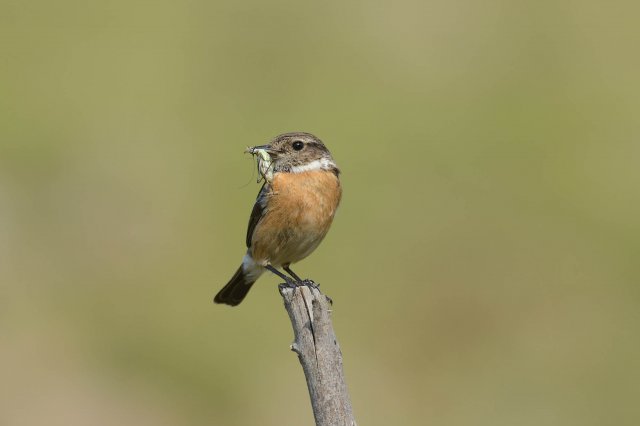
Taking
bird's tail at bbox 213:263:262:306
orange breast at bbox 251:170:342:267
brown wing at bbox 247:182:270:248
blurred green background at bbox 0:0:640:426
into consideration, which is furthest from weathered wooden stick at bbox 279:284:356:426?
blurred green background at bbox 0:0:640:426

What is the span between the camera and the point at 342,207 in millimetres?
16344

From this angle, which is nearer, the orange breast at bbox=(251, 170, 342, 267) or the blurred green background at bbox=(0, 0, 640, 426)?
the orange breast at bbox=(251, 170, 342, 267)

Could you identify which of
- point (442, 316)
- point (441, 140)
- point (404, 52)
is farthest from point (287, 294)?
point (404, 52)

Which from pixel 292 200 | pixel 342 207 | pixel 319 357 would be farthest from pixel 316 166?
pixel 342 207

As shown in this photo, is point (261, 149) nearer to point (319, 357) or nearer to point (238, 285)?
point (238, 285)

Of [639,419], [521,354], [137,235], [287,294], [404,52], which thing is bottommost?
[287,294]

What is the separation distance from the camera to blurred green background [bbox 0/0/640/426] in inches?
551

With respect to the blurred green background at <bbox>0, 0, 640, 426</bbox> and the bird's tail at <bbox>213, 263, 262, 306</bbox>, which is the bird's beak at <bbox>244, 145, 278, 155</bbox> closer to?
the bird's tail at <bbox>213, 263, 262, 306</bbox>

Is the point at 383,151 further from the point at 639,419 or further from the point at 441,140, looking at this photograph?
the point at 639,419

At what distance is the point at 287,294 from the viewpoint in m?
6.81

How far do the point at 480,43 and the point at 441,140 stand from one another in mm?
2975

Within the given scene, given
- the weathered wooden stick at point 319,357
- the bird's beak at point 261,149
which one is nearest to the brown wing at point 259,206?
the bird's beak at point 261,149

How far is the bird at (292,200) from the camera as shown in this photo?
346 inches

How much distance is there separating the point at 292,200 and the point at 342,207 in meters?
7.59
